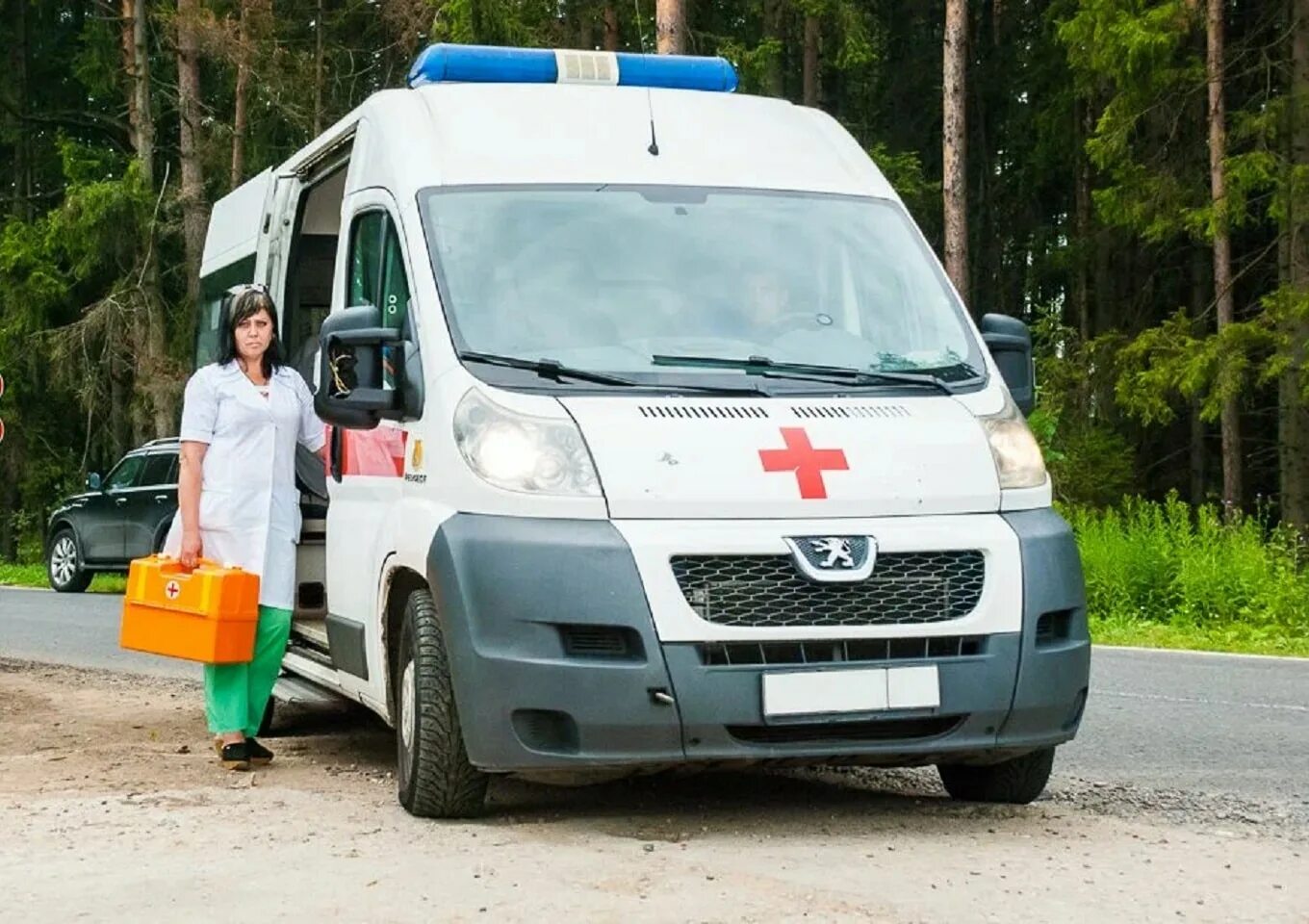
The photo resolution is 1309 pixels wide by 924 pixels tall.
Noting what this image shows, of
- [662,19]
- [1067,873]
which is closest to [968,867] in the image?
[1067,873]

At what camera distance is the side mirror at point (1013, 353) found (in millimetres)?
7426

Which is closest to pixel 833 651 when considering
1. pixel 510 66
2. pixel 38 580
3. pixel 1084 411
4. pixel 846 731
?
pixel 846 731

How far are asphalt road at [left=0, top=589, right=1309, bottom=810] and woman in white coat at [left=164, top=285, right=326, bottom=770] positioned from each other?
3.25 metres

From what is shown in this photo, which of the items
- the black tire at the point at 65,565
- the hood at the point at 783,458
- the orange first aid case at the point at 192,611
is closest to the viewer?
the hood at the point at 783,458

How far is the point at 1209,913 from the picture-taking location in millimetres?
5492

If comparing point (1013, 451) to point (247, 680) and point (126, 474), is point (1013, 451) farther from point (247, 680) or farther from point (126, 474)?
point (126, 474)

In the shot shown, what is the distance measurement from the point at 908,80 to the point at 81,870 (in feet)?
118

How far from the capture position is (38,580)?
28250 mm

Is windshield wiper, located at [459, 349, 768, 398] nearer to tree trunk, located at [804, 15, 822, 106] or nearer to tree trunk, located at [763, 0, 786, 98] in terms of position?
tree trunk, located at [763, 0, 786, 98]

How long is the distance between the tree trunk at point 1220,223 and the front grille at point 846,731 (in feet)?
64.1

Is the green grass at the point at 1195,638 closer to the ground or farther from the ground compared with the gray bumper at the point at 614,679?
closer to the ground

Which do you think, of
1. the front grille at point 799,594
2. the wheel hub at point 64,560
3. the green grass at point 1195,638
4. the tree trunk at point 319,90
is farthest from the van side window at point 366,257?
the tree trunk at point 319,90

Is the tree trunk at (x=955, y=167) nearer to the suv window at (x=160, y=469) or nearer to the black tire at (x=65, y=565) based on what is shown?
the suv window at (x=160, y=469)

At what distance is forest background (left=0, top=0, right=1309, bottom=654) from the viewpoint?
24797 millimetres
